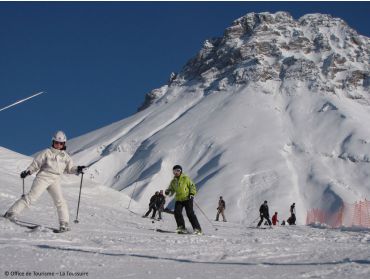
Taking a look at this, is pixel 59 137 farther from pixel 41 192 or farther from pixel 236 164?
pixel 236 164

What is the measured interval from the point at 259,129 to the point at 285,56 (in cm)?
4885

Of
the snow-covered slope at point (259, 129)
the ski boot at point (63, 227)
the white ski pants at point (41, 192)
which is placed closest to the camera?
the ski boot at point (63, 227)

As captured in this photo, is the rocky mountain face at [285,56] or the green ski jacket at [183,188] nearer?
the green ski jacket at [183,188]

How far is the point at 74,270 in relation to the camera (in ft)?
19.0

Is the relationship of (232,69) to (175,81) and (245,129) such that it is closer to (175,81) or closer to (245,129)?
(175,81)

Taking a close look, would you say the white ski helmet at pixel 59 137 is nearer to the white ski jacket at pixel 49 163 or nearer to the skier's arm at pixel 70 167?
the white ski jacket at pixel 49 163

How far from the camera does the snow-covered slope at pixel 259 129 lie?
276 feet

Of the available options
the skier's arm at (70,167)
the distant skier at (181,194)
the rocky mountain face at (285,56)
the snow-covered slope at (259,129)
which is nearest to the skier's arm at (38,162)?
the skier's arm at (70,167)

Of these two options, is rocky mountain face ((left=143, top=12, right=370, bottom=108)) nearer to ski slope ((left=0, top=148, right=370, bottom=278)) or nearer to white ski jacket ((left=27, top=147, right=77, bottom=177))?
white ski jacket ((left=27, top=147, right=77, bottom=177))

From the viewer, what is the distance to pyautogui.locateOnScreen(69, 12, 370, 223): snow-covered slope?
8425 centimetres

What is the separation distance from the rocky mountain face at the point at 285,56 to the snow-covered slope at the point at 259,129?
0.33m

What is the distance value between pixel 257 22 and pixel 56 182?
166814 mm

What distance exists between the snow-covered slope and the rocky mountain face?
0.33 metres

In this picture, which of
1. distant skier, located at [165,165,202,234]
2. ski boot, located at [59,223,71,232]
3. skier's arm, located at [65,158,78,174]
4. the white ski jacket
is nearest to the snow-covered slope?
distant skier, located at [165,165,202,234]
